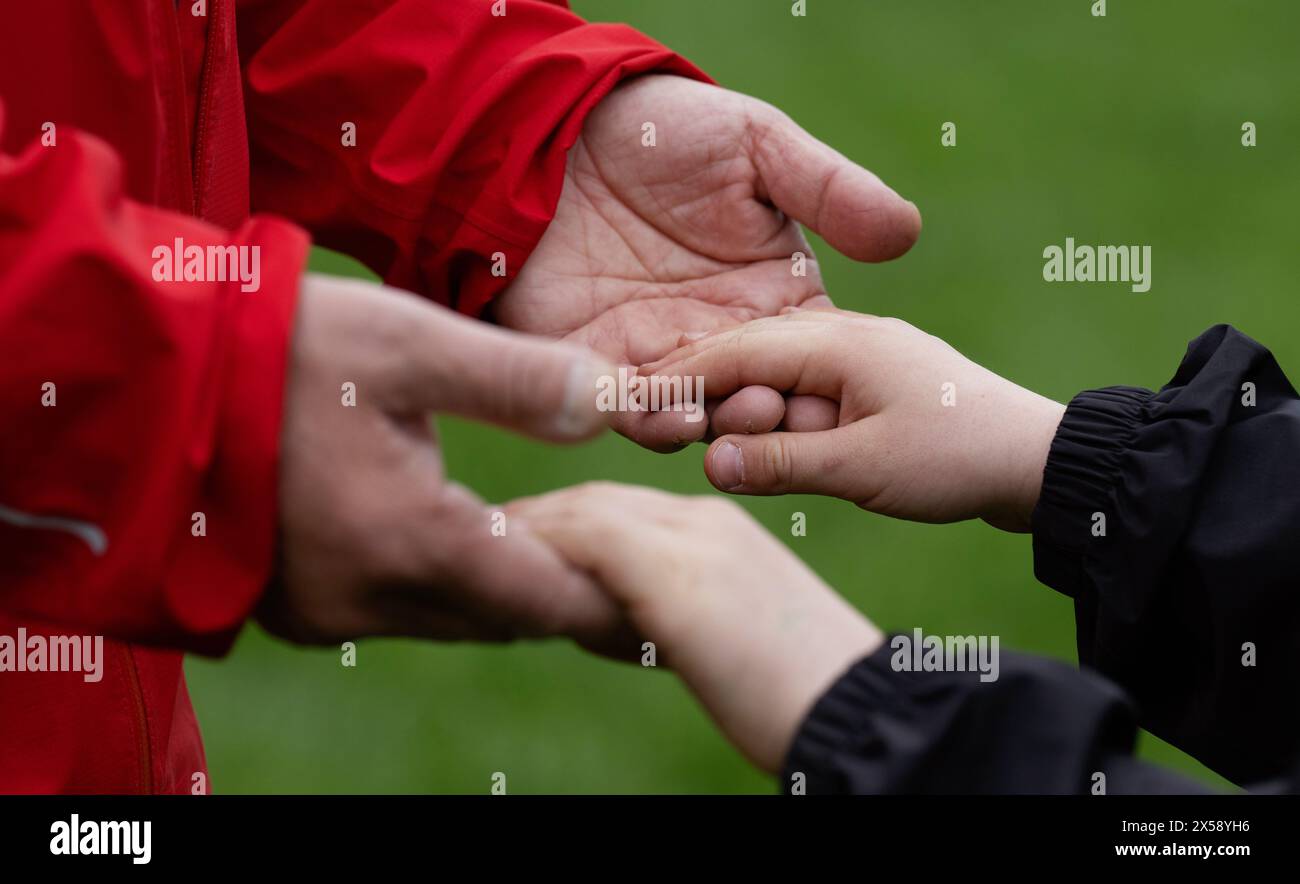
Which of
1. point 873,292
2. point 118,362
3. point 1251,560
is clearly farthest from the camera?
point 873,292

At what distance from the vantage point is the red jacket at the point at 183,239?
933 millimetres

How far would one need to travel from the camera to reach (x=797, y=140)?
1.78 meters

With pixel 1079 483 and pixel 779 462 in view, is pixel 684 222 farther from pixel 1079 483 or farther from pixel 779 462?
pixel 1079 483

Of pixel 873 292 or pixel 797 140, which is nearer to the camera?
pixel 797 140

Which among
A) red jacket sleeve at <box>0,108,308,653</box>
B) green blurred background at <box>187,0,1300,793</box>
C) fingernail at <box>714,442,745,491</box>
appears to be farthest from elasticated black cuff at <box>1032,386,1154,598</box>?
green blurred background at <box>187,0,1300,793</box>

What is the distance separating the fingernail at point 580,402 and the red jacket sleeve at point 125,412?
0.20 metres

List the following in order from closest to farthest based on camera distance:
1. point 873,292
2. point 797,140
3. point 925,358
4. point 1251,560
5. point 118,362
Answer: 1. point 118,362
2. point 1251,560
3. point 925,358
4. point 797,140
5. point 873,292

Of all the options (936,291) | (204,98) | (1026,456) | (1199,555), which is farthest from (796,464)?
(936,291)

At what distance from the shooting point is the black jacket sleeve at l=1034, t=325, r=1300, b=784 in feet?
4.14

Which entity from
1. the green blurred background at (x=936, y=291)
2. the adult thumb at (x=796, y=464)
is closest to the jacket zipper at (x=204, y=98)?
the adult thumb at (x=796, y=464)

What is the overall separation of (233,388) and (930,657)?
0.55 m

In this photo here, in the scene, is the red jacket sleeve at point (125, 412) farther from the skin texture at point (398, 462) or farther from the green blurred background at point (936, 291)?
the green blurred background at point (936, 291)

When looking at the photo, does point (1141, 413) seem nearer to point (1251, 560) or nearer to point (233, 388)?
point (1251, 560)
